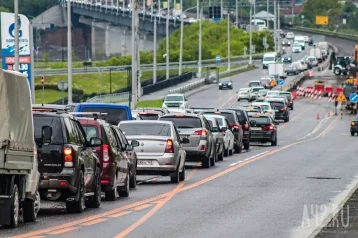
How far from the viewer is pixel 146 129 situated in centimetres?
3125

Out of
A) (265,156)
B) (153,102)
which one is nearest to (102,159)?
(265,156)

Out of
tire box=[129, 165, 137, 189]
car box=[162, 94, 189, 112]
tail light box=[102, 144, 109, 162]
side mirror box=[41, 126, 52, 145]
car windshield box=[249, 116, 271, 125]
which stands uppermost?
side mirror box=[41, 126, 52, 145]

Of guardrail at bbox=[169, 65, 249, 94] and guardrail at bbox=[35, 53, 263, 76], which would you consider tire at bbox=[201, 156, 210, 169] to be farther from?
guardrail at bbox=[35, 53, 263, 76]

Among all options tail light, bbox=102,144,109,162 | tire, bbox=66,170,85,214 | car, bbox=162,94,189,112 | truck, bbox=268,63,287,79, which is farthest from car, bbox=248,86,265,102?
tire, bbox=66,170,85,214

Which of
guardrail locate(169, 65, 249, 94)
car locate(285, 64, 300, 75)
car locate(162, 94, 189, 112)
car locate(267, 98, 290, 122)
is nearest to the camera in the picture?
car locate(162, 94, 189, 112)

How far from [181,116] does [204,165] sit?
59.7 inches

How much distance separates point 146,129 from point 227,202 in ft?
24.6

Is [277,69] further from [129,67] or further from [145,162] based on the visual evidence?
[145,162]

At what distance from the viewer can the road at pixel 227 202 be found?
18.3 metres

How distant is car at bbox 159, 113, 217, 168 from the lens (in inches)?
1446

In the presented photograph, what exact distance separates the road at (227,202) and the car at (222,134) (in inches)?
24.9

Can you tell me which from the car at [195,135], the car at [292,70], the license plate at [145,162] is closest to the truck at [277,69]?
the car at [292,70]

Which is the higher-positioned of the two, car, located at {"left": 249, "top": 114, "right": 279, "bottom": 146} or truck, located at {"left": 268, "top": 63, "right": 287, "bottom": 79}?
car, located at {"left": 249, "top": 114, "right": 279, "bottom": 146}

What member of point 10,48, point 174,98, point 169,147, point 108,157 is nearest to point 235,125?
point 10,48
